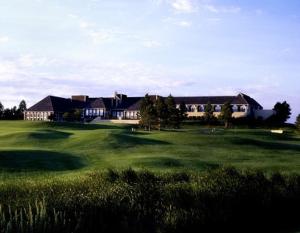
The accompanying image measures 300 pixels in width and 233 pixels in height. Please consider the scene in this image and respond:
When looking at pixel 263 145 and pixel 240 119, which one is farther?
pixel 240 119

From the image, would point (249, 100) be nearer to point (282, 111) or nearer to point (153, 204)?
point (282, 111)

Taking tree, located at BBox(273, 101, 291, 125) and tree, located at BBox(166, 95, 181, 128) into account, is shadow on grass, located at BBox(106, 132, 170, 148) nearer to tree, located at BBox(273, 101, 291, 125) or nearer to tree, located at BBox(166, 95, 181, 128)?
tree, located at BBox(166, 95, 181, 128)

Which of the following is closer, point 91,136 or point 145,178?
point 145,178

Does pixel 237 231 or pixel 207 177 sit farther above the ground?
pixel 207 177

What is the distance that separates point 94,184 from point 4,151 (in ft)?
63.1

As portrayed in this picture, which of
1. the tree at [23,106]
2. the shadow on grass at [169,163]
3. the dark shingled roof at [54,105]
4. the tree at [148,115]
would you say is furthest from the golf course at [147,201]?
the tree at [23,106]

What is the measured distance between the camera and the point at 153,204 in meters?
16.2

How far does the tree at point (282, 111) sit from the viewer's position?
123550 mm

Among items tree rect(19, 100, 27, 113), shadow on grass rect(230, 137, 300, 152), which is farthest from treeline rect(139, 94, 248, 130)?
tree rect(19, 100, 27, 113)

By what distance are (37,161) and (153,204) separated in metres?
18.5

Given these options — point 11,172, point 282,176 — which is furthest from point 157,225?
point 11,172

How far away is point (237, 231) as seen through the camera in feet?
57.6

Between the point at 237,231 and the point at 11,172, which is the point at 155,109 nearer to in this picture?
the point at 11,172

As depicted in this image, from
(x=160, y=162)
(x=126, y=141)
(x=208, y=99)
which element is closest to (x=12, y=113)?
(x=208, y=99)
